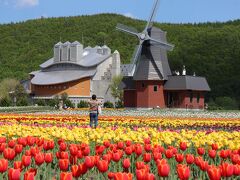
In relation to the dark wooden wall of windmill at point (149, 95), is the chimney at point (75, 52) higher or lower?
higher

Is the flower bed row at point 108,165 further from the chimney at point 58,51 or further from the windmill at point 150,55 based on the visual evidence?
the chimney at point 58,51

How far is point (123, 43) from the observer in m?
157

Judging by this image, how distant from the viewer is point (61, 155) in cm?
656

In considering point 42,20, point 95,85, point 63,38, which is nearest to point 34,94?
point 95,85

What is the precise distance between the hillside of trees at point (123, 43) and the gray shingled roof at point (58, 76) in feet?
54.7

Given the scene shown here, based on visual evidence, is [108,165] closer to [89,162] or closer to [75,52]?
[89,162]

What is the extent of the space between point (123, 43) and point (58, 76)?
70.0 meters

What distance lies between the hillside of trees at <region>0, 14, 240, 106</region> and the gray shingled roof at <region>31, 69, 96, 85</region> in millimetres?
16680

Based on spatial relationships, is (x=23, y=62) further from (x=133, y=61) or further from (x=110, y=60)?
(x=133, y=61)

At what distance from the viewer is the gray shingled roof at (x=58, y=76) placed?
8625 cm

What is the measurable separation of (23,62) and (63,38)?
25816mm

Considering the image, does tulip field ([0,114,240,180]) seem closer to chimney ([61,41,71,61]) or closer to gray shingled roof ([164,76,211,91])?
gray shingled roof ([164,76,211,91])

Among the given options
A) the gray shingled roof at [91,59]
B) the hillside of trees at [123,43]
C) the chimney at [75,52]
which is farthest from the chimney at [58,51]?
the hillside of trees at [123,43]

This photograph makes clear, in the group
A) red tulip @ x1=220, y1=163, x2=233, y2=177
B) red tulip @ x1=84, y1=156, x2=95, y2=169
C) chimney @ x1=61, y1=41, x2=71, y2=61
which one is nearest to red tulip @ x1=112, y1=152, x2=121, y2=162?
red tulip @ x1=84, y1=156, x2=95, y2=169
